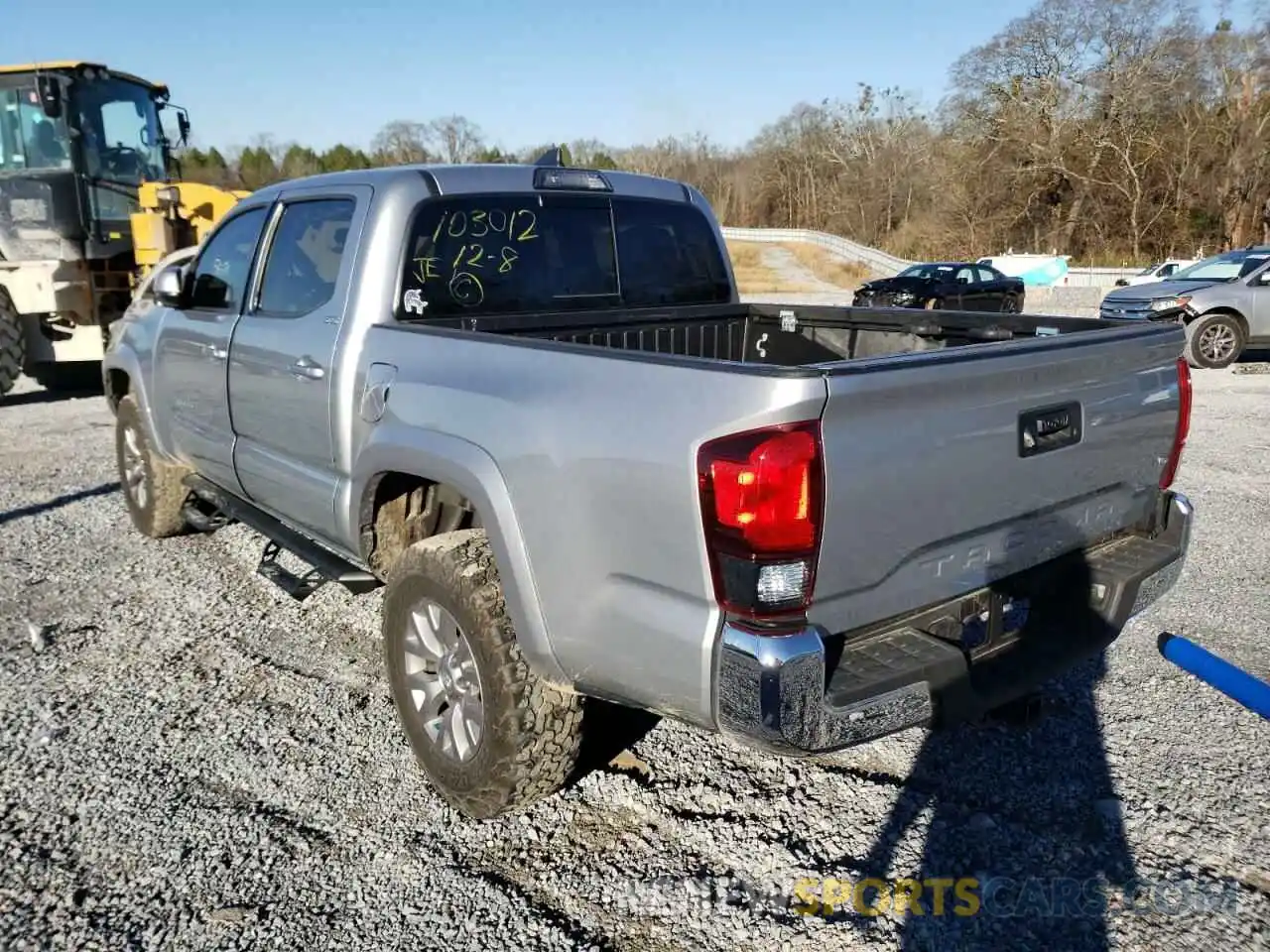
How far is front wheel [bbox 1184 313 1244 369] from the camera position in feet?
44.1

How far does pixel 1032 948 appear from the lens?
97.8 inches

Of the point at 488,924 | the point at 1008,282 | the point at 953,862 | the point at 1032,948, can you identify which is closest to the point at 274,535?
the point at 488,924

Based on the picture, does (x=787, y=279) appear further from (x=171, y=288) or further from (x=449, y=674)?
(x=449, y=674)

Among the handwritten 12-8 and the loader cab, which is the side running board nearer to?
the handwritten 12-8

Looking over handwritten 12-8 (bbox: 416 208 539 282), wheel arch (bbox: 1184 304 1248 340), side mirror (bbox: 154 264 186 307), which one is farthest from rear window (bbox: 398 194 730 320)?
wheel arch (bbox: 1184 304 1248 340)

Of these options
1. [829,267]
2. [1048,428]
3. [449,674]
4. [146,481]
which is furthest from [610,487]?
[829,267]

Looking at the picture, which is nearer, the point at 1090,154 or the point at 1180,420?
the point at 1180,420

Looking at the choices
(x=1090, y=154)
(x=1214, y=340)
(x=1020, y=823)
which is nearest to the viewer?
(x=1020, y=823)

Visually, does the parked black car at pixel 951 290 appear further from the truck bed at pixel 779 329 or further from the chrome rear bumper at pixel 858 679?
the chrome rear bumper at pixel 858 679

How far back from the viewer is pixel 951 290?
2125 centimetres

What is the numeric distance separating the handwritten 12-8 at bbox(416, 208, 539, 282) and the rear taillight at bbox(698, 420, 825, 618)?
186 centimetres

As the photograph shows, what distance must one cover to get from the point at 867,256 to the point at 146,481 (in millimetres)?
43031

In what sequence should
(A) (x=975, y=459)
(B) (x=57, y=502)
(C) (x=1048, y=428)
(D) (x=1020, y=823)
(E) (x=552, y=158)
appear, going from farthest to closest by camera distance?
1. (B) (x=57, y=502)
2. (E) (x=552, y=158)
3. (D) (x=1020, y=823)
4. (C) (x=1048, y=428)
5. (A) (x=975, y=459)

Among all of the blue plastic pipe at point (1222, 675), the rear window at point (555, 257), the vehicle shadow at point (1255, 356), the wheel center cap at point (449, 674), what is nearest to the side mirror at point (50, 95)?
the rear window at point (555, 257)
